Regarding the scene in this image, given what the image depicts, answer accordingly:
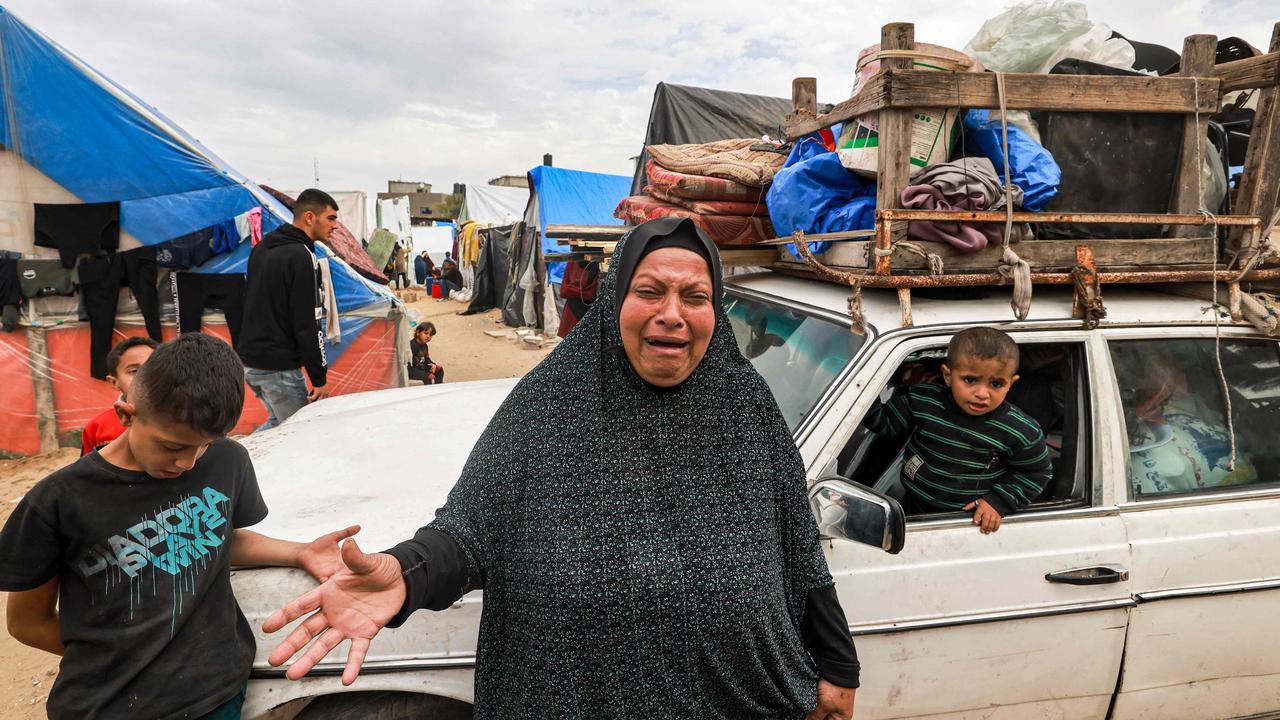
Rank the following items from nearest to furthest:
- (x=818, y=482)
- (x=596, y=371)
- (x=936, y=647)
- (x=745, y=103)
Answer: (x=596, y=371) → (x=818, y=482) → (x=936, y=647) → (x=745, y=103)

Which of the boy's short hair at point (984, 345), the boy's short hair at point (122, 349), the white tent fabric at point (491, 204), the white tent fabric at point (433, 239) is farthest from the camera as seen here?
the white tent fabric at point (433, 239)

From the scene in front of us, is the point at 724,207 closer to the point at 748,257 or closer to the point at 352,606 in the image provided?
the point at 748,257

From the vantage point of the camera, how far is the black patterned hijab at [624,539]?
1.33 m

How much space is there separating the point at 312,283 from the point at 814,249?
127 inches

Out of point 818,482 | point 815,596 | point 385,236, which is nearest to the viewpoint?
point 815,596

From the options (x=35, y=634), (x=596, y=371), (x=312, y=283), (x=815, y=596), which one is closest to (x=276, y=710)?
(x=35, y=634)

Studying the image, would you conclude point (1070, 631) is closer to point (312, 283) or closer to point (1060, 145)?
point (1060, 145)

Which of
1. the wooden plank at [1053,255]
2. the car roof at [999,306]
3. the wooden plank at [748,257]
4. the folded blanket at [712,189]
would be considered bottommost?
the car roof at [999,306]

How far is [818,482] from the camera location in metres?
1.71

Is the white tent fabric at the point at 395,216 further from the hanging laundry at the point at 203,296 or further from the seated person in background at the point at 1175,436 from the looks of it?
the seated person in background at the point at 1175,436

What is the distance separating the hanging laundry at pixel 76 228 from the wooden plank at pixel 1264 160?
790cm

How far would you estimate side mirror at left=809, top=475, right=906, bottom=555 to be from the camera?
151cm

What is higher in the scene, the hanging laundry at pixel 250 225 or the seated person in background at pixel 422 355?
the hanging laundry at pixel 250 225

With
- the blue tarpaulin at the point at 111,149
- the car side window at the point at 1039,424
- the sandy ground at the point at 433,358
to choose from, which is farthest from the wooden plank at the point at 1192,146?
the blue tarpaulin at the point at 111,149
